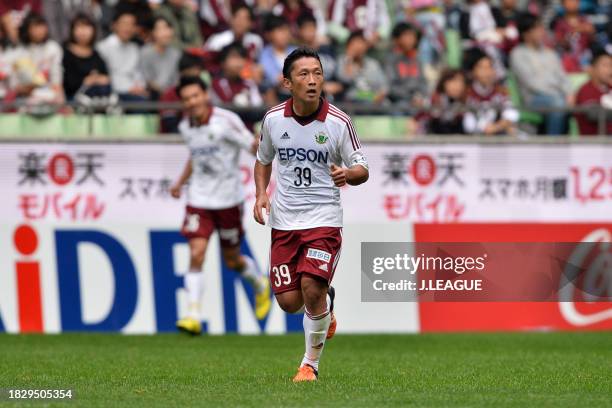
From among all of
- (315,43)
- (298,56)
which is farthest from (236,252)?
(298,56)

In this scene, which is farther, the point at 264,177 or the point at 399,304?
the point at 399,304

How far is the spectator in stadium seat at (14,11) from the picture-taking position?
18656 mm

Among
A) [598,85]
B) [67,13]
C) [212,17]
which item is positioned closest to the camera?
[598,85]

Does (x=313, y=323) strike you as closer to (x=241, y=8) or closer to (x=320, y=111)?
(x=320, y=111)

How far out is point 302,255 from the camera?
32.2 feet

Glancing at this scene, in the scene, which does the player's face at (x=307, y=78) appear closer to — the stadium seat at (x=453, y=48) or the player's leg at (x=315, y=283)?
the player's leg at (x=315, y=283)

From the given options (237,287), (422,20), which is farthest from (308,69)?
(422,20)

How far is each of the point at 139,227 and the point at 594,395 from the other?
8475 mm

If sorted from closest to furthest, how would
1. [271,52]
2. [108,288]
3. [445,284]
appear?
[445,284] → [108,288] → [271,52]

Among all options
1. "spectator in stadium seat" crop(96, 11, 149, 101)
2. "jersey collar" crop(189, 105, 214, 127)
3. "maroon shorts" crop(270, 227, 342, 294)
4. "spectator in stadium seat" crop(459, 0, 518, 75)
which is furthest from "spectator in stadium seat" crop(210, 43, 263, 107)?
"maroon shorts" crop(270, 227, 342, 294)

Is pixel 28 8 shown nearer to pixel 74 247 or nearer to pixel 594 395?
pixel 74 247

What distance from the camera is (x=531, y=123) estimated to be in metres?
17.6

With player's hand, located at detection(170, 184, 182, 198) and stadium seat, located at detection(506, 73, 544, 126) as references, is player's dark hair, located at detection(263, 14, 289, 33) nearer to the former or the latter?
stadium seat, located at detection(506, 73, 544, 126)

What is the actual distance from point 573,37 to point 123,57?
8.30 meters
